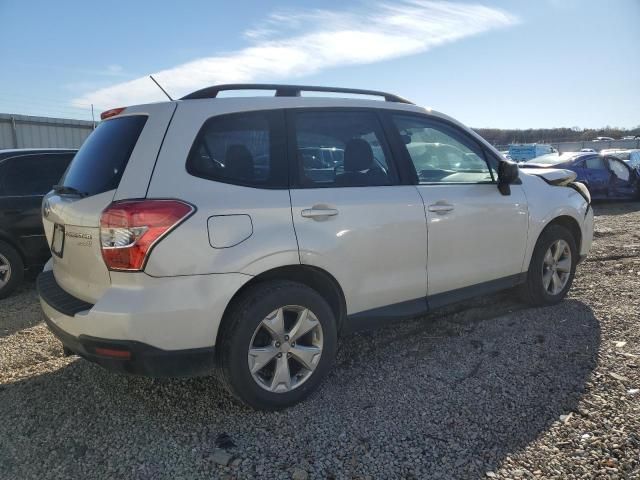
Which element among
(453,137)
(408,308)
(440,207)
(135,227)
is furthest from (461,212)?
(135,227)

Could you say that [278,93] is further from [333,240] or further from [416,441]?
[416,441]

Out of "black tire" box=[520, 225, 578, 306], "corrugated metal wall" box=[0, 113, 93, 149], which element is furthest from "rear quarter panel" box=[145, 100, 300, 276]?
"corrugated metal wall" box=[0, 113, 93, 149]

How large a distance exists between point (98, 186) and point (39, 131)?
1640cm

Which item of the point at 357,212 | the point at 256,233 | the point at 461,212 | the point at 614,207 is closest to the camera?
the point at 256,233

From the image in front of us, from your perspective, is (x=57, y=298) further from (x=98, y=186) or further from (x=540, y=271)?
(x=540, y=271)

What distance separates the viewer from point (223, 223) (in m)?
2.68

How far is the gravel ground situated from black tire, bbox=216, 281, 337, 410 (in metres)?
0.13

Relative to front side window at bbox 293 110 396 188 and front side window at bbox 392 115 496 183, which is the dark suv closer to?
front side window at bbox 293 110 396 188

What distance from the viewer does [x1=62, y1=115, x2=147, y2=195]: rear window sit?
2.77m

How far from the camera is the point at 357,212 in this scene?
3.16 m

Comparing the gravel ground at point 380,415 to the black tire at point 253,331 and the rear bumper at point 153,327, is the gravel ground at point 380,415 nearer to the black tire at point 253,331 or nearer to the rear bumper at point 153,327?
the black tire at point 253,331

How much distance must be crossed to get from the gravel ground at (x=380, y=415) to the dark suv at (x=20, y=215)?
5.75ft

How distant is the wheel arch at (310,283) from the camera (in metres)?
2.84

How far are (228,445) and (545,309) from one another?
324cm
